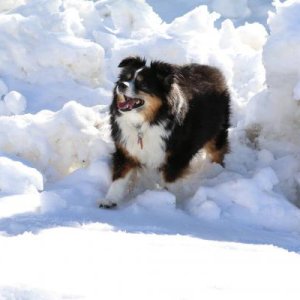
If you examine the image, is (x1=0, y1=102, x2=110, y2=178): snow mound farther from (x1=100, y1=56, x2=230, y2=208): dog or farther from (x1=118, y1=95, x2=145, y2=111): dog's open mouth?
(x1=118, y1=95, x2=145, y2=111): dog's open mouth

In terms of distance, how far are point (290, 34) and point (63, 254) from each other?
3.30 m

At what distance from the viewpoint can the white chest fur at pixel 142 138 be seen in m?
4.57

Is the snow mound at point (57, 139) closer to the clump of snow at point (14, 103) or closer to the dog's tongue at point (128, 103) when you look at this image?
the dog's tongue at point (128, 103)

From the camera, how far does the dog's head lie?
446cm

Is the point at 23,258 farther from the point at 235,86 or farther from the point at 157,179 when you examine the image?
the point at 235,86

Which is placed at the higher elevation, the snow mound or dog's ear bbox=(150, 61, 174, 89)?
dog's ear bbox=(150, 61, 174, 89)

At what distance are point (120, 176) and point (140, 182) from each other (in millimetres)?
282

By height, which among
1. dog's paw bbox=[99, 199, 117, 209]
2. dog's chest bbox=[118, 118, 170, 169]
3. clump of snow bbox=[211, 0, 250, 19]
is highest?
dog's chest bbox=[118, 118, 170, 169]

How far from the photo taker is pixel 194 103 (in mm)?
4836

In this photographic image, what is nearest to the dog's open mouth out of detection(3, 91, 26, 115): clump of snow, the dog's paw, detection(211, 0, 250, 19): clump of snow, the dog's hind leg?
the dog's paw

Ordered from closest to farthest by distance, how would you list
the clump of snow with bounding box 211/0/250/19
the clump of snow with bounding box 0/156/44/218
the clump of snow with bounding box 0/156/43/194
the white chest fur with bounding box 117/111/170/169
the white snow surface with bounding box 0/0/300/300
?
the white snow surface with bounding box 0/0/300/300 → the clump of snow with bounding box 0/156/44/218 → the clump of snow with bounding box 0/156/43/194 → the white chest fur with bounding box 117/111/170/169 → the clump of snow with bounding box 211/0/250/19

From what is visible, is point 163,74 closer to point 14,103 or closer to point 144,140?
point 144,140

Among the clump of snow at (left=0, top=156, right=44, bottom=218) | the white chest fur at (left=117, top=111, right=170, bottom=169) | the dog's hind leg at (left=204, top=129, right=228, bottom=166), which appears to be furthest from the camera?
the dog's hind leg at (left=204, top=129, right=228, bottom=166)

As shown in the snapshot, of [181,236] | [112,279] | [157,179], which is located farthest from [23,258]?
[157,179]
